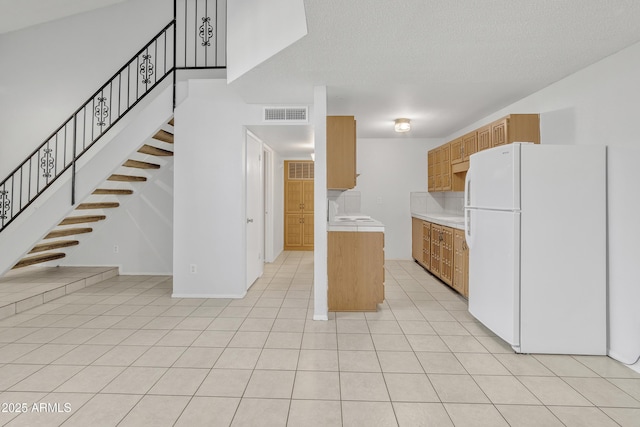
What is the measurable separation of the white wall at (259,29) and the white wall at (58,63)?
340cm

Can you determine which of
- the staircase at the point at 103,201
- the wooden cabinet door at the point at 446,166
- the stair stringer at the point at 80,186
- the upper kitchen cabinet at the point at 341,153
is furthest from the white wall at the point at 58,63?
the wooden cabinet door at the point at 446,166

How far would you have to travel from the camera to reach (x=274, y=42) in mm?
2893

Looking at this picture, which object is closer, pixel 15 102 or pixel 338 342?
pixel 338 342

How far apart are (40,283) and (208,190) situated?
101 inches

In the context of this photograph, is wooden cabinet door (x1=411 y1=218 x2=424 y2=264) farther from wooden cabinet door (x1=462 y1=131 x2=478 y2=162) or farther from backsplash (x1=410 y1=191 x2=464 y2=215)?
wooden cabinet door (x1=462 y1=131 x2=478 y2=162)

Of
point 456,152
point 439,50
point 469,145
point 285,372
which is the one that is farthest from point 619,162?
point 285,372

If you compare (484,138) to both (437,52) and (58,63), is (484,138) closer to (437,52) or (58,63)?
(437,52)

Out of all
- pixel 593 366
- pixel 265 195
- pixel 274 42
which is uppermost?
pixel 274 42

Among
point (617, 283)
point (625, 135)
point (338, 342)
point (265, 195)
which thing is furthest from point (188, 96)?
point (617, 283)

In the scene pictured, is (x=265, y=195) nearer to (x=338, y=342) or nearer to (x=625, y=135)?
(x=338, y=342)

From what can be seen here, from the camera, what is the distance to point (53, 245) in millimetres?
5176

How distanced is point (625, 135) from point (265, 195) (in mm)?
5452

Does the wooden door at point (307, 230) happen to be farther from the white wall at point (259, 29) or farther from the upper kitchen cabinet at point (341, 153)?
the white wall at point (259, 29)

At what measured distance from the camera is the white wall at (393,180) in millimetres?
7043
